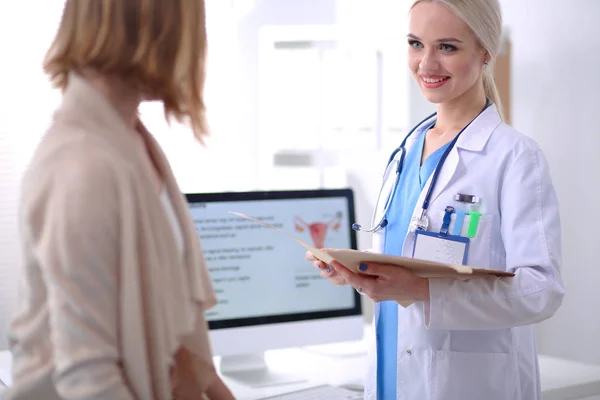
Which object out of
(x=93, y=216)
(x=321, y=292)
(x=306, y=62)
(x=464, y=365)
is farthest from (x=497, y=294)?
(x=306, y=62)

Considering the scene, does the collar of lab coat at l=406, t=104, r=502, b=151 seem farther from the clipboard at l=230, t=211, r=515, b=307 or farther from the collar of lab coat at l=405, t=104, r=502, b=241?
the clipboard at l=230, t=211, r=515, b=307

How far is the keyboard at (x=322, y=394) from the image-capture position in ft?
5.60

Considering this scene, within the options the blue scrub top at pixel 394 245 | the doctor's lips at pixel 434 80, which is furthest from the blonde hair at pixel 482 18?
the blue scrub top at pixel 394 245

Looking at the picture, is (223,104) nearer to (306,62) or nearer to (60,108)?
(306,62)

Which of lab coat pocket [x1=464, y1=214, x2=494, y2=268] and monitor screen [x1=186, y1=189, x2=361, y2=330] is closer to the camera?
lab coat pocket [x1=464, y1=214, x2=494, y2=268]

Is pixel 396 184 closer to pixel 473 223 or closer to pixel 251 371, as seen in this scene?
pixel 473 223

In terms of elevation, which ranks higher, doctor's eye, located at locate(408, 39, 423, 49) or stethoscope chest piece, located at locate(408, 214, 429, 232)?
doctor's eye, located at locate(408, 39, 423, 49)

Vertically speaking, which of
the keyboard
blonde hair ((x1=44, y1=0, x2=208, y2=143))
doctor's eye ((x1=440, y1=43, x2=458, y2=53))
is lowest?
the keyboard

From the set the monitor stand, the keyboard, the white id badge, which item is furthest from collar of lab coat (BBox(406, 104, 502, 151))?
the monitor stand

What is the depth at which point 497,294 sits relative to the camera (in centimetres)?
139

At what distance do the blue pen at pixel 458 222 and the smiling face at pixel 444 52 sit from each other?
0.94ft

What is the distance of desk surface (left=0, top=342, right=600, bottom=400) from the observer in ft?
6.07

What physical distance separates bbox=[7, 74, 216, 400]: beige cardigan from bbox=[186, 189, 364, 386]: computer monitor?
102cm

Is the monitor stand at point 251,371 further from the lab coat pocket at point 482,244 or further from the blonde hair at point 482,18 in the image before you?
the blonde hair at point 482,18
